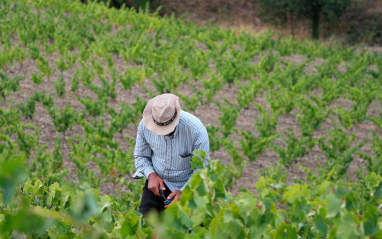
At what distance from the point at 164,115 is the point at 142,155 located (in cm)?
58

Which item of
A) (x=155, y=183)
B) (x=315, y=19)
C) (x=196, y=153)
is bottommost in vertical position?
(x=315, y=19)

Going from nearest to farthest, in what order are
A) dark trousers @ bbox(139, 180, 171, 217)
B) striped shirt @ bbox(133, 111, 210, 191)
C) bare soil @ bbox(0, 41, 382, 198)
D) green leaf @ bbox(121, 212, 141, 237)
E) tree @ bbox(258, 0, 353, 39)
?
green leaf @ bbox(121, 212, 141, 237), striped shirt @ bbox(133, 111, 210, 191), dark trousers @ bbox(139, 180, 171, 217), bare soil @ bbox(0, 41, 382, 198), tree @ bbox(258, 0, 353, 39)

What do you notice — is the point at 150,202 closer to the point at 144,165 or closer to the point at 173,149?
the point at 144,165

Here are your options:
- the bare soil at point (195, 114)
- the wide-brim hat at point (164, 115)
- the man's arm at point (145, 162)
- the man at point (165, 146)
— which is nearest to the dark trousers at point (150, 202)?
the man at point (165, 146)

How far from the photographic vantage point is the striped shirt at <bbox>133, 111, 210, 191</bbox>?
11.1 ft

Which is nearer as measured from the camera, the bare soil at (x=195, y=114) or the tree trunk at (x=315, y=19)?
the bare soil at (x=195, y=114)

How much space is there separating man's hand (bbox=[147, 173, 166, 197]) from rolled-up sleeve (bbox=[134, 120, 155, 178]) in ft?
0.13

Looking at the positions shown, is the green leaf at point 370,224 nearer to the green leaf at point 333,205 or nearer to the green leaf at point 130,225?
the green leaf at point 333,205

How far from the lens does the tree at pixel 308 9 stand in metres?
23.1

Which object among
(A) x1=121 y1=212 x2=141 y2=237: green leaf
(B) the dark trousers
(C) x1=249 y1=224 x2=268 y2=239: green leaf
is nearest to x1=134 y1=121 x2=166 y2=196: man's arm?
(B) the dark trousers

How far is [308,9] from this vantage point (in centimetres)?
2425

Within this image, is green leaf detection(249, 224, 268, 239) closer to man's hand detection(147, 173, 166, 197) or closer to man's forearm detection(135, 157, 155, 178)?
man's hand detection(147, 173, 166, 197)

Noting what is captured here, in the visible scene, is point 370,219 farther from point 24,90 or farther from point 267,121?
point 24,90

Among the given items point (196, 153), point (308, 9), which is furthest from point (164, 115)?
point (308, 9)
